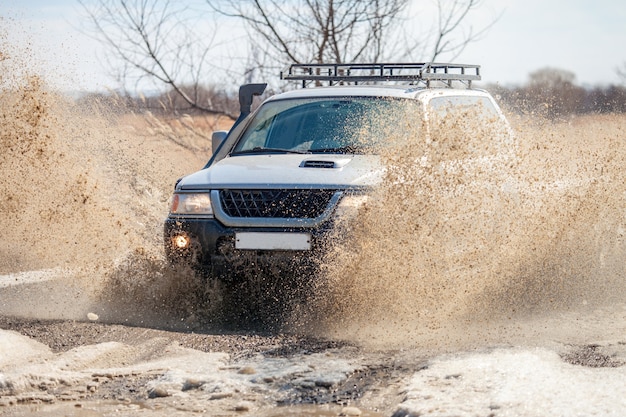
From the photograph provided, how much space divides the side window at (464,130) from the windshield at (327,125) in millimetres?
271

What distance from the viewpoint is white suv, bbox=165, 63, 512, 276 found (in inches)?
259

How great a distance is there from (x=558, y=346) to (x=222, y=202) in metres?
2.53

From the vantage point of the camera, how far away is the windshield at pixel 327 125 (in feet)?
24.6

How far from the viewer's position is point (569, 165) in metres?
8.08

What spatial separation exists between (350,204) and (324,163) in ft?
1.82

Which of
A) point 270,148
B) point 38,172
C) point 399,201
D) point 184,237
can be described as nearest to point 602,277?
point 399,201

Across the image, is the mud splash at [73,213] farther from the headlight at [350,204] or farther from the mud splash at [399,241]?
the headlight at [350,204]

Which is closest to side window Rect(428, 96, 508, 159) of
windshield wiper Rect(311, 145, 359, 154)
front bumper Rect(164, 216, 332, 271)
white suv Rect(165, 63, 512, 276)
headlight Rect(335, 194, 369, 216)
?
white suv Rect(165, 63, 512, 276)

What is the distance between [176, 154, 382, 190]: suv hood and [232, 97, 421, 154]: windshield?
27cm

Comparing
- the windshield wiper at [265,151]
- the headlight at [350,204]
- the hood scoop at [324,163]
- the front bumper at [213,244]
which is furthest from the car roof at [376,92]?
the front bumper at [213,244]

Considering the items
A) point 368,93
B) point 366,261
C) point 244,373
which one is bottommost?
point 244,373

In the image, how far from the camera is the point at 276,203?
667 cm

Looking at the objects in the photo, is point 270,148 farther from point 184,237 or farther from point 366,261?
point 366,261

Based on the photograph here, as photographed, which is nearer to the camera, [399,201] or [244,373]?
[244,373]
